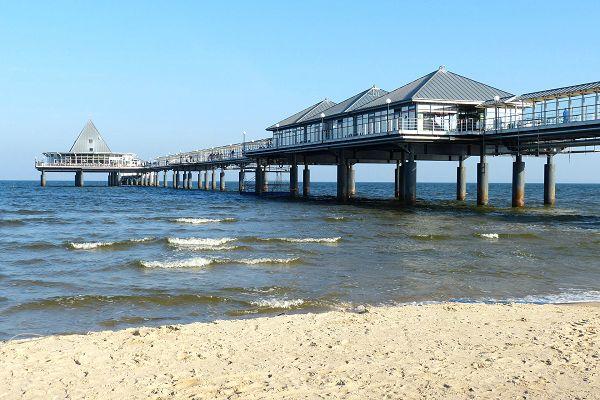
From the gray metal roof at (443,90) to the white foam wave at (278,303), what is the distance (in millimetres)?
28095

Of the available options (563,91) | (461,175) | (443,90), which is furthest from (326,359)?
(461,175)

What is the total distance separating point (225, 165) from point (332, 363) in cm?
7528

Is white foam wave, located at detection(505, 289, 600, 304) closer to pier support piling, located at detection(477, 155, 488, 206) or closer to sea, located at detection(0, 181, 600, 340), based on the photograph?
sea, located at detection(0, 181, 600, 340)

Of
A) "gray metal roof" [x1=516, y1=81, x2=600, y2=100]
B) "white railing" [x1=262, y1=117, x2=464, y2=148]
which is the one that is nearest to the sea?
"gray metal roof" [x1=516, y1=81, x2=600, y2=100]

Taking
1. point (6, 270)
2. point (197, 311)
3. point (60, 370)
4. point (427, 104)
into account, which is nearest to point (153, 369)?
point (60, 370)

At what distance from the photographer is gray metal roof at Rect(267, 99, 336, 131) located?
56.8m

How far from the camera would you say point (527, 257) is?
62.7 feet

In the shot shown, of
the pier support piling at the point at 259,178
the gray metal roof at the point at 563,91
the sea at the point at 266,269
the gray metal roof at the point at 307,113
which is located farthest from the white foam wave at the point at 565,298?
the pier support piling at the point at 259,178

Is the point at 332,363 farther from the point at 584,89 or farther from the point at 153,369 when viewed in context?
the point at 584,89

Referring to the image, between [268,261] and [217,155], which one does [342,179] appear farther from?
[217,155]

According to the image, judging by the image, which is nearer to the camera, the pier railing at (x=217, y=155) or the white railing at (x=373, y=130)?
the white railing at (x=373, y=130)

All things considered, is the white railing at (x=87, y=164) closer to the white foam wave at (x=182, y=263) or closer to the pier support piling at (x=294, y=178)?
the pier support piling at (x=294, y=178)

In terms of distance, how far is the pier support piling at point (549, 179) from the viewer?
41.1m

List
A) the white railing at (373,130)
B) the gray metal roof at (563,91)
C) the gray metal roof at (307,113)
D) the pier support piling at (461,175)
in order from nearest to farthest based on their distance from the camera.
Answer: the gray metal roof at (563,91) < the white railing at (373,130) < the pier support piling at (461,175) < the gray metal roof at (307,113)
